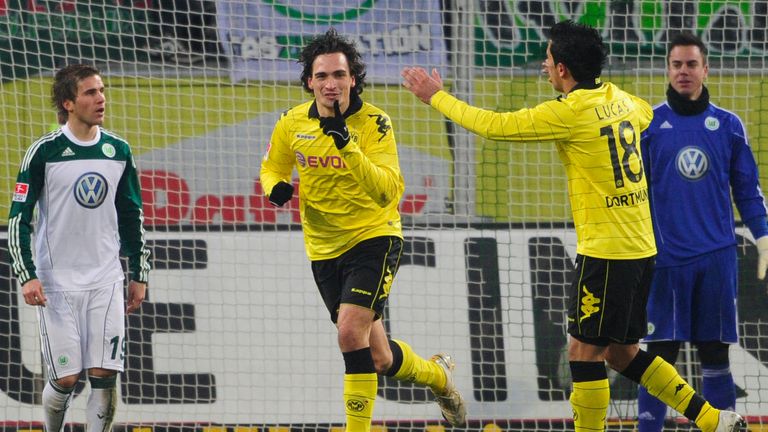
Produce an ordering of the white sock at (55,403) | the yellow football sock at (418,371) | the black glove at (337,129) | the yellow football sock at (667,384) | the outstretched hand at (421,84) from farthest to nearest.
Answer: the yellow football sock at (418,371) → the white sock at (55,403) → the yellow football sock at (667,384) → the outstretched hand at (421,84) → the black glove at (337,129)

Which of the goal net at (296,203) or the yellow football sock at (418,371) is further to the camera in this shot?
the goal net at (296,203)

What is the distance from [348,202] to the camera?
18.6ft

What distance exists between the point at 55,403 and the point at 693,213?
3335 millimetres

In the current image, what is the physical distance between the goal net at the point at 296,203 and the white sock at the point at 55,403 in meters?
1.58

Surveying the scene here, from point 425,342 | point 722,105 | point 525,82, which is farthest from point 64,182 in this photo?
point 722,105

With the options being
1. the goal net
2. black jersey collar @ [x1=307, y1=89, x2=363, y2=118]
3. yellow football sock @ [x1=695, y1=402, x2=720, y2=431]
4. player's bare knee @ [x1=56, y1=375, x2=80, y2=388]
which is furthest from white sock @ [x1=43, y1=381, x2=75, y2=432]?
yellow football sock @ [x1=695, y1=402, x2=720, y2=431]

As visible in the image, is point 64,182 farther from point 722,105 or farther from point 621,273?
point 722,105

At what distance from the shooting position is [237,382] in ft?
24.9

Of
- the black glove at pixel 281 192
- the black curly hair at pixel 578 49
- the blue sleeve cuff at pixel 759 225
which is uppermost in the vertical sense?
the black curly hair at pixel 578 49

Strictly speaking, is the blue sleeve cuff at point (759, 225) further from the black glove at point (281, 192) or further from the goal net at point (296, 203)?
the black glove at point (281, 192)

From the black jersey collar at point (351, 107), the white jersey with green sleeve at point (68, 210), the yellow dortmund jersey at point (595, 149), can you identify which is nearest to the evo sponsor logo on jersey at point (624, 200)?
the yellow dortmund jersey at point (595, 149)

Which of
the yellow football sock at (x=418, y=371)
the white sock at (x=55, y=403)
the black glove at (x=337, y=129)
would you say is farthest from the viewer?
the yellow football sock at (x=418, y=371)

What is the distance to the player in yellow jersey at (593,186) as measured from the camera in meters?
5.16

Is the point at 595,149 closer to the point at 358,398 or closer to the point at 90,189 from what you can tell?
the point at 358,398
